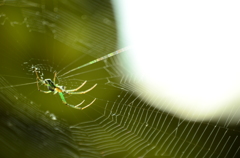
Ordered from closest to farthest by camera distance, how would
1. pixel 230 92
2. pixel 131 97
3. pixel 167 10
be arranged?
pixel 167 10, pixel 230 92, pixel 131 97

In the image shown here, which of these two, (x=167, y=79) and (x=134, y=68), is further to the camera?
(x=167, y=79)

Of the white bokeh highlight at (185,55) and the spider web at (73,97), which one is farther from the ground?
the white bokeh highlight at (185,55)

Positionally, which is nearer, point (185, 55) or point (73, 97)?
point (185, 55)

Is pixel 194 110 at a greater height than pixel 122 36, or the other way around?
pixel 122 36

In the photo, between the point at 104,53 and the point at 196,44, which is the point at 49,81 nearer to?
the point at 104,53

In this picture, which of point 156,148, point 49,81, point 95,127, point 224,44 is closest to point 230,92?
point 224,44

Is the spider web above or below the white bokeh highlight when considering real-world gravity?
below

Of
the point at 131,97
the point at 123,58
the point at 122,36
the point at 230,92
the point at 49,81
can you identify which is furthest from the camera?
the point at 49,81

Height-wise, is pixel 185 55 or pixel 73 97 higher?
pixel 185 55
